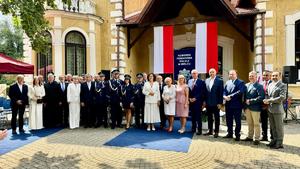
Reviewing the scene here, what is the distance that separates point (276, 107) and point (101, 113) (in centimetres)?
537

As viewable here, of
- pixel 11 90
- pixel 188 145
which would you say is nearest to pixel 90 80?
pixel 11 90

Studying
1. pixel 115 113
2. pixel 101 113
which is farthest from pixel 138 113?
pixel 101 113

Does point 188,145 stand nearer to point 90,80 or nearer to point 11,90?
point 90,80

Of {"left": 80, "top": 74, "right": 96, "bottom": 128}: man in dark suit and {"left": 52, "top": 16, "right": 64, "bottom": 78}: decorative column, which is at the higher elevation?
{"left": 52, "top": 16, "right": 64, "bottom": 78}: decorative column

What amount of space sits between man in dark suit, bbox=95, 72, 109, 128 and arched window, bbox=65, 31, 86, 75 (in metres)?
4.85

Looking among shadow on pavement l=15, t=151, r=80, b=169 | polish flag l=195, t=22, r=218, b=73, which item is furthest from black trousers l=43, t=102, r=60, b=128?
polish flag l=195, t=22, r=218, b=73

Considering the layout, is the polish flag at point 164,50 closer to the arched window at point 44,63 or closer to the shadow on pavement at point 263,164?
the arched window at point 44,63

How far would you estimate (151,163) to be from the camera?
5.54 m

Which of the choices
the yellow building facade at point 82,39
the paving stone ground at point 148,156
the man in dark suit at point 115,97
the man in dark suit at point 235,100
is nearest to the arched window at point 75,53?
the yellow building facade at point 82,39

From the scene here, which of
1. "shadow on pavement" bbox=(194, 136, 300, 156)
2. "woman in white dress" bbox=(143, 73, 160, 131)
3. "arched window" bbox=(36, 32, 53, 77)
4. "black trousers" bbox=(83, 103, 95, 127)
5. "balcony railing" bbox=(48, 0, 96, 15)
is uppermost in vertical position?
"balcony railing" bbox=(48, 0, 96, 15)

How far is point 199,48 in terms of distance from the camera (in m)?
11.3

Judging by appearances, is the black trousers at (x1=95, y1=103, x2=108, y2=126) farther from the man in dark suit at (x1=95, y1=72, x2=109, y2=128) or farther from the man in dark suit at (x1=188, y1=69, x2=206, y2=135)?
the man in dark suit at (x1=188, y1=69, x2=206, y2=135)

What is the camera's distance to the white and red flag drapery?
11078 mm

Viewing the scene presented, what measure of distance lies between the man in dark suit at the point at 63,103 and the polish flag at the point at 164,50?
157 inches
